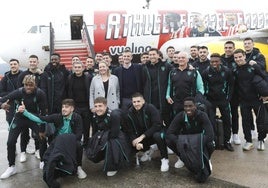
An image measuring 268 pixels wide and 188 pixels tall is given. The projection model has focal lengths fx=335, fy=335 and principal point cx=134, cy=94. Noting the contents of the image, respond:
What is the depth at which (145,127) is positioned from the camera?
205 inches

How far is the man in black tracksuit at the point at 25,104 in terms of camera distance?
5062mm

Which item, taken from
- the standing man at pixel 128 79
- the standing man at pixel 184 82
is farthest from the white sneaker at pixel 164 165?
the standing man at pixel 128 79

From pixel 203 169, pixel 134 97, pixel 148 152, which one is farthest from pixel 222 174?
pixel 134 97

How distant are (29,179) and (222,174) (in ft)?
9.21

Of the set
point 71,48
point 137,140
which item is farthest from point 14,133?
point 71,48

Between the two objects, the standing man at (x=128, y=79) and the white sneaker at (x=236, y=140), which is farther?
the white sneaker at (x=236, y=140)

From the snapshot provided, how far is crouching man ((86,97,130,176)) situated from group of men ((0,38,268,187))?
0.05 feet

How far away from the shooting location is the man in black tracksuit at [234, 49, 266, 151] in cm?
566

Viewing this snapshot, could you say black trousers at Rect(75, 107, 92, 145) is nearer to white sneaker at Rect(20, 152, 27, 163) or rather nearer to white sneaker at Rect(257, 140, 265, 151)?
white sneaker at Rect(20, 152, 27, 163)

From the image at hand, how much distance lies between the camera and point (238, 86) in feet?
19.5

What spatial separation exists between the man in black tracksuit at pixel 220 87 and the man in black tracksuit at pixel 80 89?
207cm

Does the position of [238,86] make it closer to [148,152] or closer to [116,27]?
[148,152]

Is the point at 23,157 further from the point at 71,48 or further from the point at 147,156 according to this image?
the point at 71,48

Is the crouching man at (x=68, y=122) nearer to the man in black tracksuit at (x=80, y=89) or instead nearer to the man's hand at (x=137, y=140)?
the man's hand at (x=137, y=140)
